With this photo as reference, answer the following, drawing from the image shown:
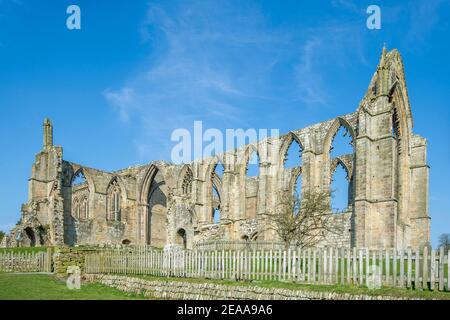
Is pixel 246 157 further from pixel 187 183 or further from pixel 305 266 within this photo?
pixel 305 266

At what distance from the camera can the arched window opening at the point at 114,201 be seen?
1635 inches

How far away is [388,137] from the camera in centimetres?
2364

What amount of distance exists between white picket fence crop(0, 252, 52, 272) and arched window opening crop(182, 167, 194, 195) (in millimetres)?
21870

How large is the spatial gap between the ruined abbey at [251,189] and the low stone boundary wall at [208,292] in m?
13.9

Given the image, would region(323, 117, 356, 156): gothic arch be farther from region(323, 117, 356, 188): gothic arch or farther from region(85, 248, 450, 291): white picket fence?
region(85, 248, 450, 291): white picket fence

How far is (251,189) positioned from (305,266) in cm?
3063

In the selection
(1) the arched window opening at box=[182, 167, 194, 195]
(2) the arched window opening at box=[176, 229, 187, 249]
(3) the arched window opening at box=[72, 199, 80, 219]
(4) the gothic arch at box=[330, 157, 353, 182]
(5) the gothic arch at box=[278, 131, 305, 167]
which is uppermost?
(5) the gothic arch at box=[278, 131, 305, 167]

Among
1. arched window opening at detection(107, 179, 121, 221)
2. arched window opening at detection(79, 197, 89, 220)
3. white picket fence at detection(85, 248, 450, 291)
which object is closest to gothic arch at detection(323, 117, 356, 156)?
white picket fence at detection(85, 248, 450, 291)

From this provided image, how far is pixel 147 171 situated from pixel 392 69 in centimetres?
2370

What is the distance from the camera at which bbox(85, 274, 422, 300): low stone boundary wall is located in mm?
8852
